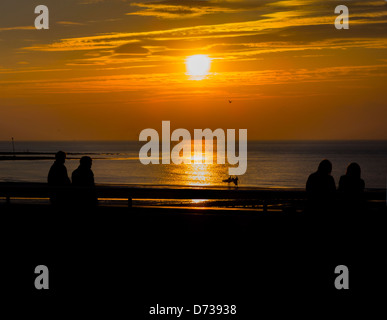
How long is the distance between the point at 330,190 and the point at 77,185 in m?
4.60

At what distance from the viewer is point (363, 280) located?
8.81 m

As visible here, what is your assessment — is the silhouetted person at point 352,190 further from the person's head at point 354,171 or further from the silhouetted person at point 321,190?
the silhouetted person at point 321,190

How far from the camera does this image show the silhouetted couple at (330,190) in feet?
34.0

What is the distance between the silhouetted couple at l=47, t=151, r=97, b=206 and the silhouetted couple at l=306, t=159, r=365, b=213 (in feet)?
12.9

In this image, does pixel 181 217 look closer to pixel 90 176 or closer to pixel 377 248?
pixel 90 176

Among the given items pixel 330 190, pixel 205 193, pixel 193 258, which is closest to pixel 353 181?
pixel 330 190

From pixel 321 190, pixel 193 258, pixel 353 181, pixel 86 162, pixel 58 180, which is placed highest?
pixel 86 162

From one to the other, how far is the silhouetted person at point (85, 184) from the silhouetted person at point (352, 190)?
4.39m

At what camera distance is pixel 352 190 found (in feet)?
34.6

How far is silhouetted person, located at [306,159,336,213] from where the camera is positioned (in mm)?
10312

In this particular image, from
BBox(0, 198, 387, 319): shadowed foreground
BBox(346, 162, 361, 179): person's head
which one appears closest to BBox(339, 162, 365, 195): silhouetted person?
BBox(346, 162, 361, 179): person's head

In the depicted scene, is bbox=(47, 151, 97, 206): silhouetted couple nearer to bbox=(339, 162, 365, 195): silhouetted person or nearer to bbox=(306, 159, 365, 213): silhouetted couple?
bbox=(306, 159, 365, 213): silhouetted couple

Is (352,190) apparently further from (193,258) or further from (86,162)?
(86,162)
